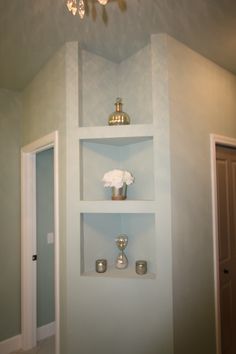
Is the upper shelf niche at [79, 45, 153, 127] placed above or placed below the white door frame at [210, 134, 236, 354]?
above

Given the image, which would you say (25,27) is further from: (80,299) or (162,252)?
(80,299)

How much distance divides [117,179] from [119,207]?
0.19 m

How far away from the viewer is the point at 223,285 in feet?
6.87

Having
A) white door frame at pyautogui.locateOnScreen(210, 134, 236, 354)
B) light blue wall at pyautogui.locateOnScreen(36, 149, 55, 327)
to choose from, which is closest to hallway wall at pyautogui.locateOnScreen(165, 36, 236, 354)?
white door frame at pyautogui.locateOnScreen(210, 134, 236, 354)

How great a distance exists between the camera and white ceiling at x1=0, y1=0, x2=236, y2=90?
136 cm

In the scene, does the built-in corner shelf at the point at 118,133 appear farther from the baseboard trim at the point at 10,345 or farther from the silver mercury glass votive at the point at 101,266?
the baseboard trim at the point at 10,345

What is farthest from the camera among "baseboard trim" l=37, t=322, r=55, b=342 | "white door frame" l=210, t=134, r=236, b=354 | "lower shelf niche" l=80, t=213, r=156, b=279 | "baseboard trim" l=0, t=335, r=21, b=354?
"baseboard trim" l=37, t=322, r=55, b=342

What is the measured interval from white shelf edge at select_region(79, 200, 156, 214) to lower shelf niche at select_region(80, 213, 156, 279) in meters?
0.11

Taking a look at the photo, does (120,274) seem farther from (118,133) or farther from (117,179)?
(118,133)

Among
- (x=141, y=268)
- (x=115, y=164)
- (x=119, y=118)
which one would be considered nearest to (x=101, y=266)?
(x=141, y=268)

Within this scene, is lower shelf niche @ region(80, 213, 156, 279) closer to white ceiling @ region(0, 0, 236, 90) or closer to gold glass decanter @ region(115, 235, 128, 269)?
gold glass decanter @ region(115, 235, 128, 269)

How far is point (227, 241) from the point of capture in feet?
7.17

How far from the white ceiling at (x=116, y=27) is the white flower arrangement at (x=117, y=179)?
3.07ft

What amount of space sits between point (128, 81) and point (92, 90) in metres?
0.30
